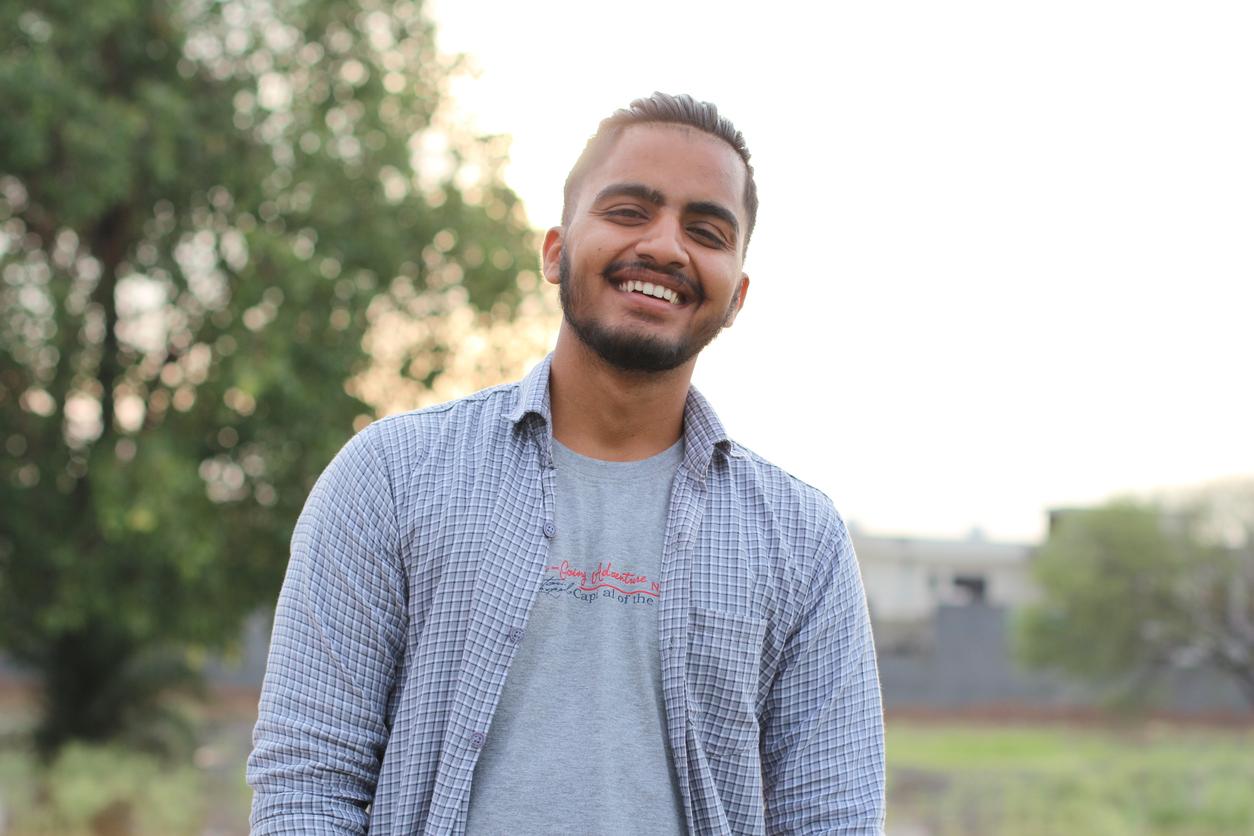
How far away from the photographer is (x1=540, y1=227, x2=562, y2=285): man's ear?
90.3 inches

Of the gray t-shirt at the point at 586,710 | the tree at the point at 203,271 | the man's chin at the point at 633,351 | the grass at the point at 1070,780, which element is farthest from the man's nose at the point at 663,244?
the grass at the point at 1070,780

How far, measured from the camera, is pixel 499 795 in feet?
6.28

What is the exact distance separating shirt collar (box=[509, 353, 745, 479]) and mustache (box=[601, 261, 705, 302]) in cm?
20

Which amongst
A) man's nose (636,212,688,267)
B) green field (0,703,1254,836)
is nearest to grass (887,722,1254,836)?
green field (0,703,1254,836)

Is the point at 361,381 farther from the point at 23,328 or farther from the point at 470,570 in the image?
the point at 470,570

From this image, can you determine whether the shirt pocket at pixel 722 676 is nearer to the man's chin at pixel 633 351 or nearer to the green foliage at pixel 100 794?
the man's chin at pixel 633 351

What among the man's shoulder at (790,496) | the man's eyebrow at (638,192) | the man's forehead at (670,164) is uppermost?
the man's forehead at (670,164)

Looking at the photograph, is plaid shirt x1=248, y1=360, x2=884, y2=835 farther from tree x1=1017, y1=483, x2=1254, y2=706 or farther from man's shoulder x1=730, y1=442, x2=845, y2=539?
tree x1=1017, y1=483, x2=1254, y2=706

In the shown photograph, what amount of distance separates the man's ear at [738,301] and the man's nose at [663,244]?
0.47ft

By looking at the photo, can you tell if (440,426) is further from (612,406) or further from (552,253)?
(552,253)

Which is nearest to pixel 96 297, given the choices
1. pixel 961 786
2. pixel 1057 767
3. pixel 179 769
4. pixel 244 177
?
pixel 244 177

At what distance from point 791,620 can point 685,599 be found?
0.67 ft

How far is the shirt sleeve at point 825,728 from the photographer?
2121mm

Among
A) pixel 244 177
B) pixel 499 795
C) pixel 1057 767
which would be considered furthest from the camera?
pixel 1057 767
